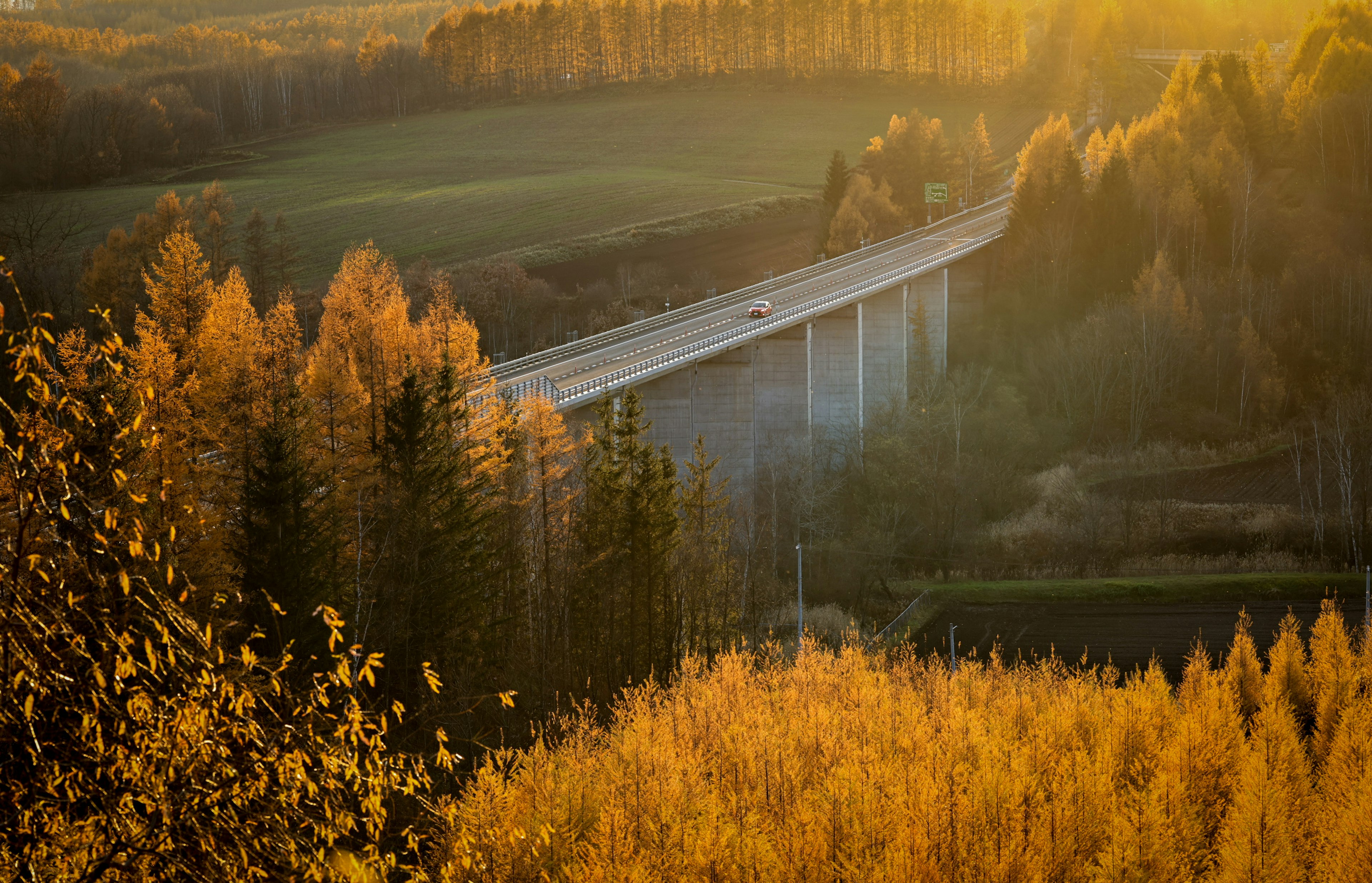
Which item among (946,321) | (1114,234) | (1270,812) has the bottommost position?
(946,321)

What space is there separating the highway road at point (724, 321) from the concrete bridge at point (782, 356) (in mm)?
124

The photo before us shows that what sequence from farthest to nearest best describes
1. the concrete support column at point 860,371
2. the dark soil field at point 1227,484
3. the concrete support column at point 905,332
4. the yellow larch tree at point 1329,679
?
the concrete support column at point 905,332 → the concrete support column at point 860,371 → the dark soil field at point 1227,484 → the yellow larch tree at point 1329,679

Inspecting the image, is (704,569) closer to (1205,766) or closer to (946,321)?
(1205,766)

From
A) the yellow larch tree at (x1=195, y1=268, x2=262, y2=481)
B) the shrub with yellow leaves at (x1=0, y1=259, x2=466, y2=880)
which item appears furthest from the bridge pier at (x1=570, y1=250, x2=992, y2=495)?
the shrub with yellow leaves at (x1=0, y1=259, x2=466, y2=880)

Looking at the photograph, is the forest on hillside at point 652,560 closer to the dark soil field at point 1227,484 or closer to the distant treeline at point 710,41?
the dark soil field at point 1227,484

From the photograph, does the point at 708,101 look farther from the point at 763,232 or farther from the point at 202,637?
the point at 202,637

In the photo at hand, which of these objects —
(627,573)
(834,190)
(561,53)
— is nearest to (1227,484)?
(627,573)

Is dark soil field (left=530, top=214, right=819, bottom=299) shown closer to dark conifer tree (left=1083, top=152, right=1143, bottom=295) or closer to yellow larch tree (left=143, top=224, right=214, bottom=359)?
dark conifer tree (left=1083, top=152, right=1143, bottom=295)

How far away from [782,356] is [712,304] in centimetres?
1000

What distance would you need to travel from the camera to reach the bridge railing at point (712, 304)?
2355 inches

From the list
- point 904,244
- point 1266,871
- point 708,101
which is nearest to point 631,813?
point 1266,871

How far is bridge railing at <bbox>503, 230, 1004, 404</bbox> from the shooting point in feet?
163

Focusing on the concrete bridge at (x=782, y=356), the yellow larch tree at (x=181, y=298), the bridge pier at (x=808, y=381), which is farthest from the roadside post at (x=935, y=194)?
the yellow larch tree at (x=181, y=298)

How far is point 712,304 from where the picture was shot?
75.8 meters
